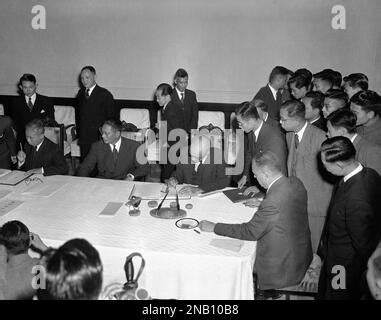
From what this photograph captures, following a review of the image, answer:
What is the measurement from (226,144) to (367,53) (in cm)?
327

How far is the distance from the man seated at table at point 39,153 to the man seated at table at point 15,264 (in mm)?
1757

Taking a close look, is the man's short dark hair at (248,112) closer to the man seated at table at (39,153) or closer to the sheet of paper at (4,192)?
the man seated at table at (39,153)

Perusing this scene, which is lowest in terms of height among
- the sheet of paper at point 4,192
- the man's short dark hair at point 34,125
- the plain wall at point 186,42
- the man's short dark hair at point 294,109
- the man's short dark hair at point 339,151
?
the sheet of paper at point 4,192

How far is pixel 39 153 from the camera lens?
4082mm

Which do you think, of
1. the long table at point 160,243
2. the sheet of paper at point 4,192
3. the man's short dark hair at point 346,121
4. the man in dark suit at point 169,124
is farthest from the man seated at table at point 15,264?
the man in dark suit at point 169,124

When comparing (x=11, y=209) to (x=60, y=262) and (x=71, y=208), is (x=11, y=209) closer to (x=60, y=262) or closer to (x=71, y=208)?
(x=71, y=208)

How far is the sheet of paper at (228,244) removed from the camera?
8.30 ft

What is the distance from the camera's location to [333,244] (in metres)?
2.60

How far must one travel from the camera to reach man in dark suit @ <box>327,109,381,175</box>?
9.90ft

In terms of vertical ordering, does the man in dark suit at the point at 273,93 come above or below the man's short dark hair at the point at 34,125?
above

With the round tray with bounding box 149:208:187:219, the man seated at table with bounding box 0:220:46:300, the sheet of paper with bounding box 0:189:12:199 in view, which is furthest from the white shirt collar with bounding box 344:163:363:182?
the sheet of paper with bounding box 0:189:12:199

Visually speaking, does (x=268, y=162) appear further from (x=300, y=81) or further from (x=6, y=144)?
(x=6, y=144)

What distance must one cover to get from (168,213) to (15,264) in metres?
1.12

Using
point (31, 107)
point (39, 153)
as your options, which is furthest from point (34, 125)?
point (31, 107)
